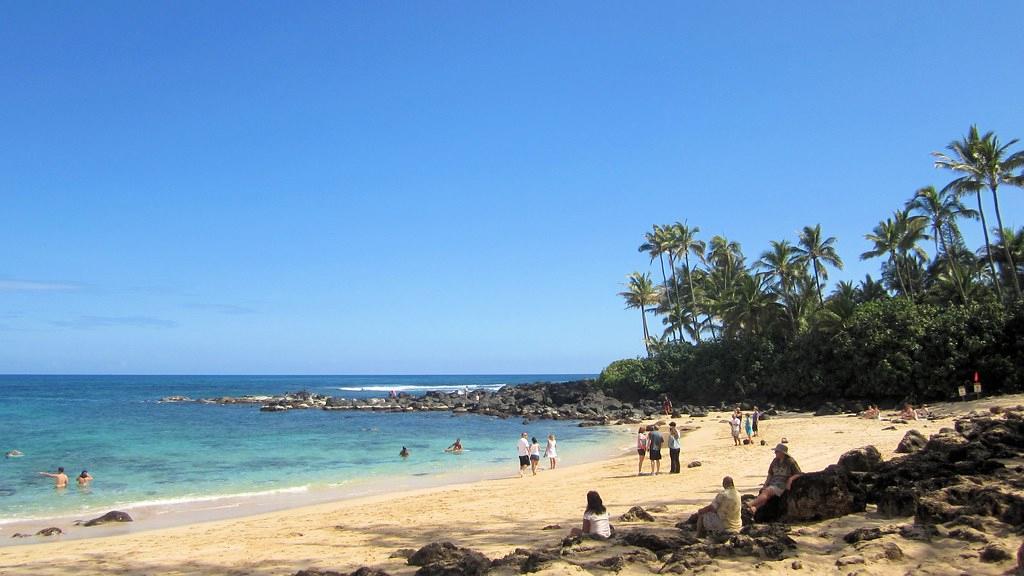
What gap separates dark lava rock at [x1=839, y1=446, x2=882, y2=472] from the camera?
37.3 ft

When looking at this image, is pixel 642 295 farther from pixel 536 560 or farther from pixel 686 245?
pixel 536 560

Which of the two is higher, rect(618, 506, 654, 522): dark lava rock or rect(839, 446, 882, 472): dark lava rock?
rect(839, 446, 882, 472): dark lava rock

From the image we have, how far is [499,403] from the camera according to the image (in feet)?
206

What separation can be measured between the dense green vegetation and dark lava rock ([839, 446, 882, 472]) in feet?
92.4

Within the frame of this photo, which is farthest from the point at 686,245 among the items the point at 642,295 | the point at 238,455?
the point at 238,455

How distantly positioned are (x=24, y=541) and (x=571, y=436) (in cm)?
2639

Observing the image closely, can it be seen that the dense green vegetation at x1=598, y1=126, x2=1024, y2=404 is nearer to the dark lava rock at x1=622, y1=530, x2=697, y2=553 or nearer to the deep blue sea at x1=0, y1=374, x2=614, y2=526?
the deep blue sea at x1=0, y1=374, x2=614, y2=526

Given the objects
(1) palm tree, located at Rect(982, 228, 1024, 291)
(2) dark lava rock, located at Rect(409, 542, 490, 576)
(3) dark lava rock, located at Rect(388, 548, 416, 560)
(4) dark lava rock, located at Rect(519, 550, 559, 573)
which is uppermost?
(1) palm tree, located at Rect(982, 228, 1024, 291)

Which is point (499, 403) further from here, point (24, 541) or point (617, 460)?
point (24, 541)

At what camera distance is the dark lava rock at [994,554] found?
6.71m

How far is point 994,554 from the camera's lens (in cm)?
677

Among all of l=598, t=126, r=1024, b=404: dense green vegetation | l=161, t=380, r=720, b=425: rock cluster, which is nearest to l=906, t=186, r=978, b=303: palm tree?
l=598, t=126, r=1024, b=404: dense green vegetation

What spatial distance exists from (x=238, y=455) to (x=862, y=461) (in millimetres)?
25547

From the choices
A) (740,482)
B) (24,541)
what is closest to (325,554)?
(24,541)
